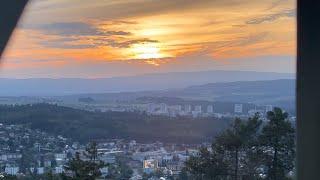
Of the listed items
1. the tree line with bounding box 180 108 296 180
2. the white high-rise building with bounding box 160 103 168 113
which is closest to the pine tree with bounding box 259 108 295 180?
the tree line with bounding box 180 108 296 180

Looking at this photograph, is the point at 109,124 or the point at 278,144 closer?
the point at 109,124

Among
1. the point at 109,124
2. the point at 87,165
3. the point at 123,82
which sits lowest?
the point at 87,165

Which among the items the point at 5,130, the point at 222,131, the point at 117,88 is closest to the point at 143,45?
the point at 117,88

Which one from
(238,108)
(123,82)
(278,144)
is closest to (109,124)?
(123,82)

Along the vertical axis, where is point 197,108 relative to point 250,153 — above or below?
above

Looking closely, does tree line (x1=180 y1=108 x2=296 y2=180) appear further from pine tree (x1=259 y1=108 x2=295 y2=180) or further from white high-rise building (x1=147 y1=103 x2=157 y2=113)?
white high-rise building (x1=147 y1=103 x2=157 y2=113)

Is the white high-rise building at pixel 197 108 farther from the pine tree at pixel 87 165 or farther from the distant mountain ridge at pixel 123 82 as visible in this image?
the pine tree at pixel 87 165

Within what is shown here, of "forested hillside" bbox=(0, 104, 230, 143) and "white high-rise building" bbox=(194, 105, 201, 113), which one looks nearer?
"forested hillside" bbox=(0, 104, 230, 143)

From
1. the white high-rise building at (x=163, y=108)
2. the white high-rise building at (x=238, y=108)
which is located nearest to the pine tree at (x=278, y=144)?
the white high-rise building at (x=238, y=108)

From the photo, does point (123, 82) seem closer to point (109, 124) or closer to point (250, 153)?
point (109, 124)

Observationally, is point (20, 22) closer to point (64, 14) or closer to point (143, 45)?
point (64, 14)
